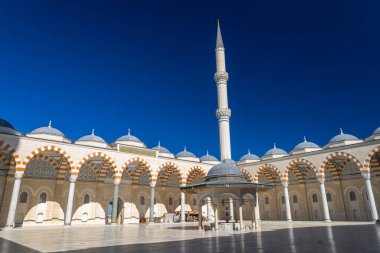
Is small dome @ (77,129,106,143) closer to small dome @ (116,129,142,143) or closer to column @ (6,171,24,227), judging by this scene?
small dome @ (116,129,142,143)

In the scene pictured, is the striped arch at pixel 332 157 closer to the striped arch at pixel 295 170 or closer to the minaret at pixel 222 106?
the striped arch at pixel 295 170

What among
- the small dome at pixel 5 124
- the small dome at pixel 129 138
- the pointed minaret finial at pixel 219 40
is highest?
the pointed minaret finial at pixel 219 40

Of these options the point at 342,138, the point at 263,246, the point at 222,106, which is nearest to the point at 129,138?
the point at 222,106

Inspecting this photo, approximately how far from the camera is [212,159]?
3147cm

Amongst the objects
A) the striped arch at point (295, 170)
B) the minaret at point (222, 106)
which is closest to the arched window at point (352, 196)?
the striped arch at point (295, 170)

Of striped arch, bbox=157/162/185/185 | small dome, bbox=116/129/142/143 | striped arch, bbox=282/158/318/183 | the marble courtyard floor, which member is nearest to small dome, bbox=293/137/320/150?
striped arch, bbox=282/158/318/183

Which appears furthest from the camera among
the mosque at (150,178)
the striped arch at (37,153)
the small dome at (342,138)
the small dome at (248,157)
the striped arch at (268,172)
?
the small dome at (248,157)

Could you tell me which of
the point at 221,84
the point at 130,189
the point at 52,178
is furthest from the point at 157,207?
the point at 221,84

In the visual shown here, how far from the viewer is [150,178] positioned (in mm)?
22922

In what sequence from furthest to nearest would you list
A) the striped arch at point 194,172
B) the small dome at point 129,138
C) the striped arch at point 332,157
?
the small dome at point 129,138 → the striped arch at point 194,172 → the striped arch at point 332,157

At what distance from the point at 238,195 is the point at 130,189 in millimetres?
14214

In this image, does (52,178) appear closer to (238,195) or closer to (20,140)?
(20,140)

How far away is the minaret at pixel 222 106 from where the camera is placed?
79.5 ft

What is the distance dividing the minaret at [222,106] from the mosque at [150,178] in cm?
Answer: 9
